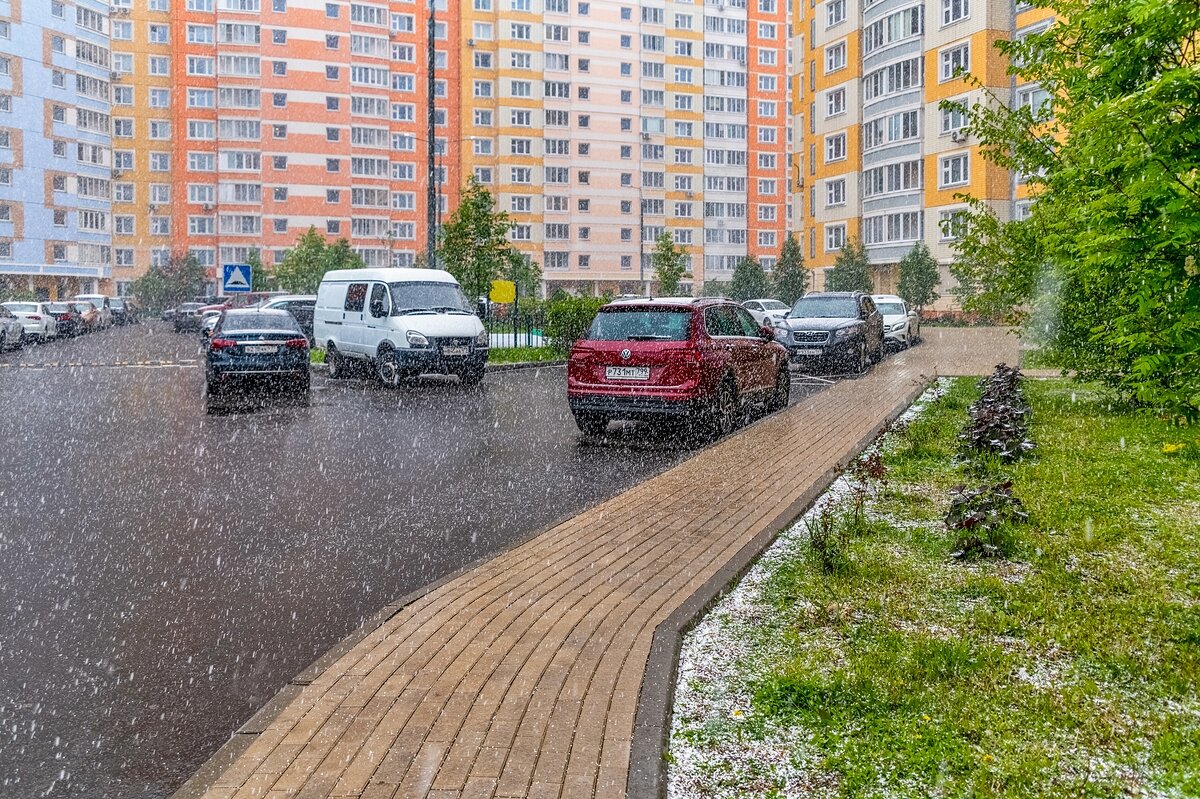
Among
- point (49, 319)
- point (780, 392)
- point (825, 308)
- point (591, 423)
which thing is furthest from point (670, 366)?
point (49, 319)

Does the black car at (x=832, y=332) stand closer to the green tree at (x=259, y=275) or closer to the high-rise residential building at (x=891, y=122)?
the high-rise residential building at (x=891, y=122)

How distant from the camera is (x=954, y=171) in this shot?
59031 millimetres

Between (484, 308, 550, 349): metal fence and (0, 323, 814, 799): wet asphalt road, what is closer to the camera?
(0, 323, 814, 799): wet asphalt road

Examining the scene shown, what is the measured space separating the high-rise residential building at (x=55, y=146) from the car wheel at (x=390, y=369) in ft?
209

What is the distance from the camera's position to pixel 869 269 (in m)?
65.9


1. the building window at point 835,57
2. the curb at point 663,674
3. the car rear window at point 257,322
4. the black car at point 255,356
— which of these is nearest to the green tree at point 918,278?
the building window at point 835,57

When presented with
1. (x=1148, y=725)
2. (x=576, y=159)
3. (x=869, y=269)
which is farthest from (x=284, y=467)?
(x=576, y=159)

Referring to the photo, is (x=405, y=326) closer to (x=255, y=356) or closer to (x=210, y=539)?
(x=255, y=356)

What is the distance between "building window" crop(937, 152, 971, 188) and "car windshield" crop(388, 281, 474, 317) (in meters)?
41.4

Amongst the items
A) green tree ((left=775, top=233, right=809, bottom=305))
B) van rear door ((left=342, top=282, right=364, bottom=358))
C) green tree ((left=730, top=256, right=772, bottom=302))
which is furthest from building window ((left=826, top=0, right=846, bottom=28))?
van rear door ((left=342, top=282, right=364, bottom=358))

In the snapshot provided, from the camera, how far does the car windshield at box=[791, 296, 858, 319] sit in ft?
87.9

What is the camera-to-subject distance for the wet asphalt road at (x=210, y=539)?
15.5 ft

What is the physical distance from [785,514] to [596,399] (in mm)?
5485

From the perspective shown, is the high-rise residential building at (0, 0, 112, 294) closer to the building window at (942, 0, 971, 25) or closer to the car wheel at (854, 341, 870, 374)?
the building window at (942, 0, 971, 25)
